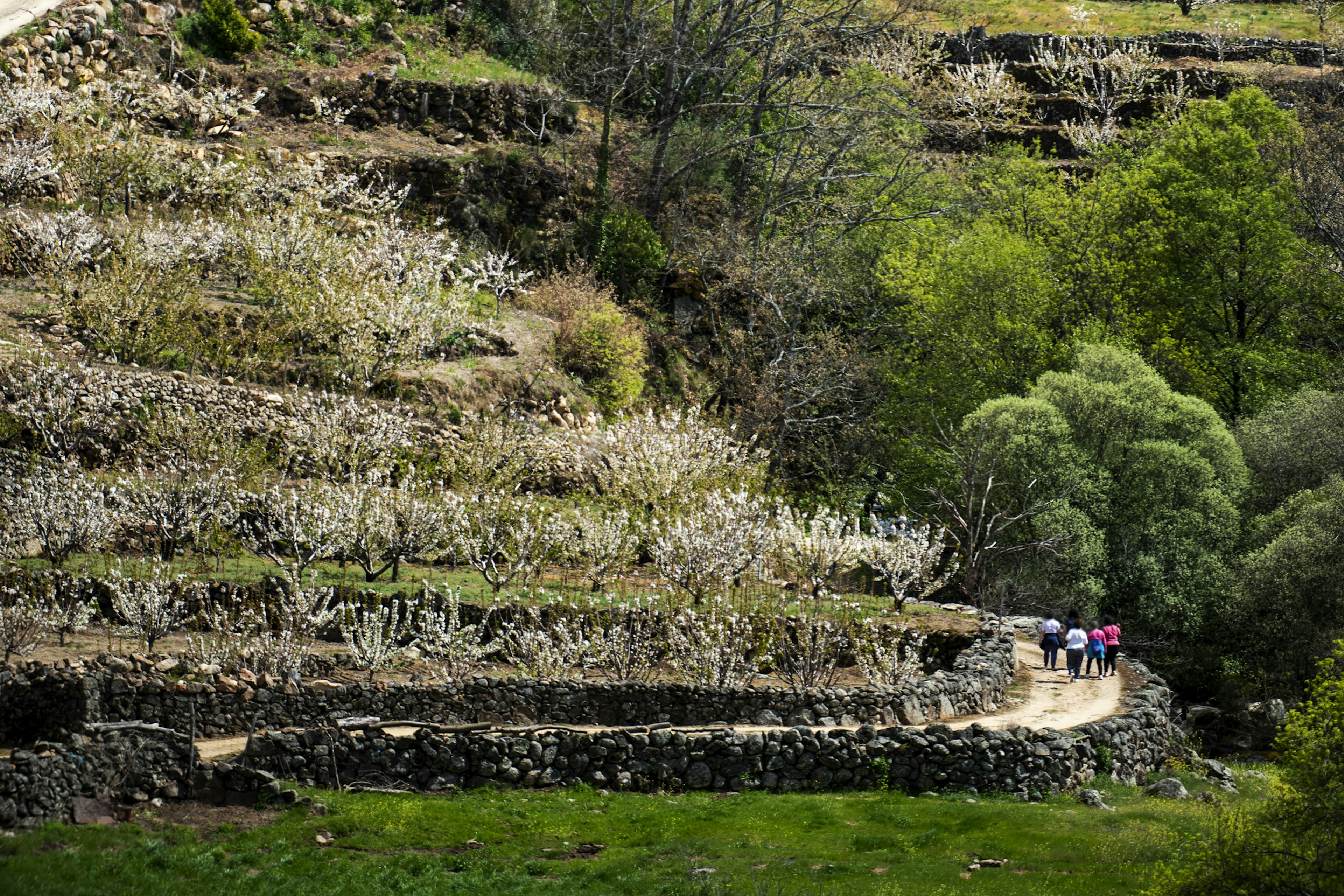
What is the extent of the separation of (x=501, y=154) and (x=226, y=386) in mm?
18174

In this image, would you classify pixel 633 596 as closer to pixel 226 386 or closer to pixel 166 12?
pixel 226 386

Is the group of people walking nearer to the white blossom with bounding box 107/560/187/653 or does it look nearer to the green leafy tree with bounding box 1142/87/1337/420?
the green leafy tree with bounding box 1142/87/1337/420

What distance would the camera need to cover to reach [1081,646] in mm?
23812

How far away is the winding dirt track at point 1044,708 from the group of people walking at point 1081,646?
0.27 metres

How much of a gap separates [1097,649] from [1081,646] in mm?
934

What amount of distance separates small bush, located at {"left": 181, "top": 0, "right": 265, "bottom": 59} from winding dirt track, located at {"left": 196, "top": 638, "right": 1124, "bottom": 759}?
3412 centimetres

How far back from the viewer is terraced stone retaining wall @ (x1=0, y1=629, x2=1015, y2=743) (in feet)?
53.3

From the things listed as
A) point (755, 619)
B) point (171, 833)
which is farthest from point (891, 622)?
point (171, 833)

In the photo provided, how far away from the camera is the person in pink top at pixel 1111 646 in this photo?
2458 cm

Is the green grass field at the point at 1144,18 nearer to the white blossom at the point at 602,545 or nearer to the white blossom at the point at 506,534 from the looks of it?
the white blossom at the point at 602,545

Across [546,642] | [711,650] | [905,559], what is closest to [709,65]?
[905,559]

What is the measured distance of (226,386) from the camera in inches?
1156

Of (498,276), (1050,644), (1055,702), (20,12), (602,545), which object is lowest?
(1055,702)

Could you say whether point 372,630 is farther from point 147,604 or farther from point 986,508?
point 986,508
